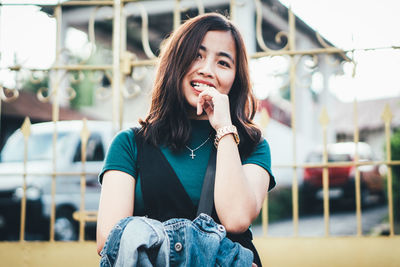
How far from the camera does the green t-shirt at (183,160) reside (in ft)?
4.69

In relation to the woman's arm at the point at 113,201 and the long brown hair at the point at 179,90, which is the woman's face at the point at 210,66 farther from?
the woman's arm at the point at 113,201

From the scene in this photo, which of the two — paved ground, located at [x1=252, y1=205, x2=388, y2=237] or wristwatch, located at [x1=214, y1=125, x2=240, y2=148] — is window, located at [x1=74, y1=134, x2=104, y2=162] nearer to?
paved ground, located at [x1=252, y1=205, x2=388, y2=237]

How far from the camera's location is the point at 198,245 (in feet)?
3.88

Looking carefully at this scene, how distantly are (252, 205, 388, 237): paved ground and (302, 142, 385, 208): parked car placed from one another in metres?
0.40

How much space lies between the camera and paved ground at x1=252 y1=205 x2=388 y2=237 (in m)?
6.36

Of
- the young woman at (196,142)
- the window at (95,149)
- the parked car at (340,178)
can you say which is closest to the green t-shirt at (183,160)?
the young woman at (196,142)

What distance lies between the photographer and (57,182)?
547 centimetres

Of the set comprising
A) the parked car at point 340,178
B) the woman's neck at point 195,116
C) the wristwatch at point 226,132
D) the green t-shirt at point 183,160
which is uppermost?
the woman's neck at point 195,116

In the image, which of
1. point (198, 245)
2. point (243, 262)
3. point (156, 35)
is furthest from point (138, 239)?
point (156, 35)

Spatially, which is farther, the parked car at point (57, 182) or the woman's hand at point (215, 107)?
the parked car at point (57, 182)

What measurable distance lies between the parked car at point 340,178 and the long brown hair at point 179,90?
6274 mm

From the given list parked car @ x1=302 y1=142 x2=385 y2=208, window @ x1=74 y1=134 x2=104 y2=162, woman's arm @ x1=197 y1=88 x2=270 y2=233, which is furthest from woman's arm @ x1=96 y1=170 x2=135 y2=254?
parked car @ x1=302 y1=142 x2=385 y2=208

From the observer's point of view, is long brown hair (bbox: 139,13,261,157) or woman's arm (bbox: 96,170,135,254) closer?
woman's arm (bbox: 96,170,135,254)

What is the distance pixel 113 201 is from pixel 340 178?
22.7ft
